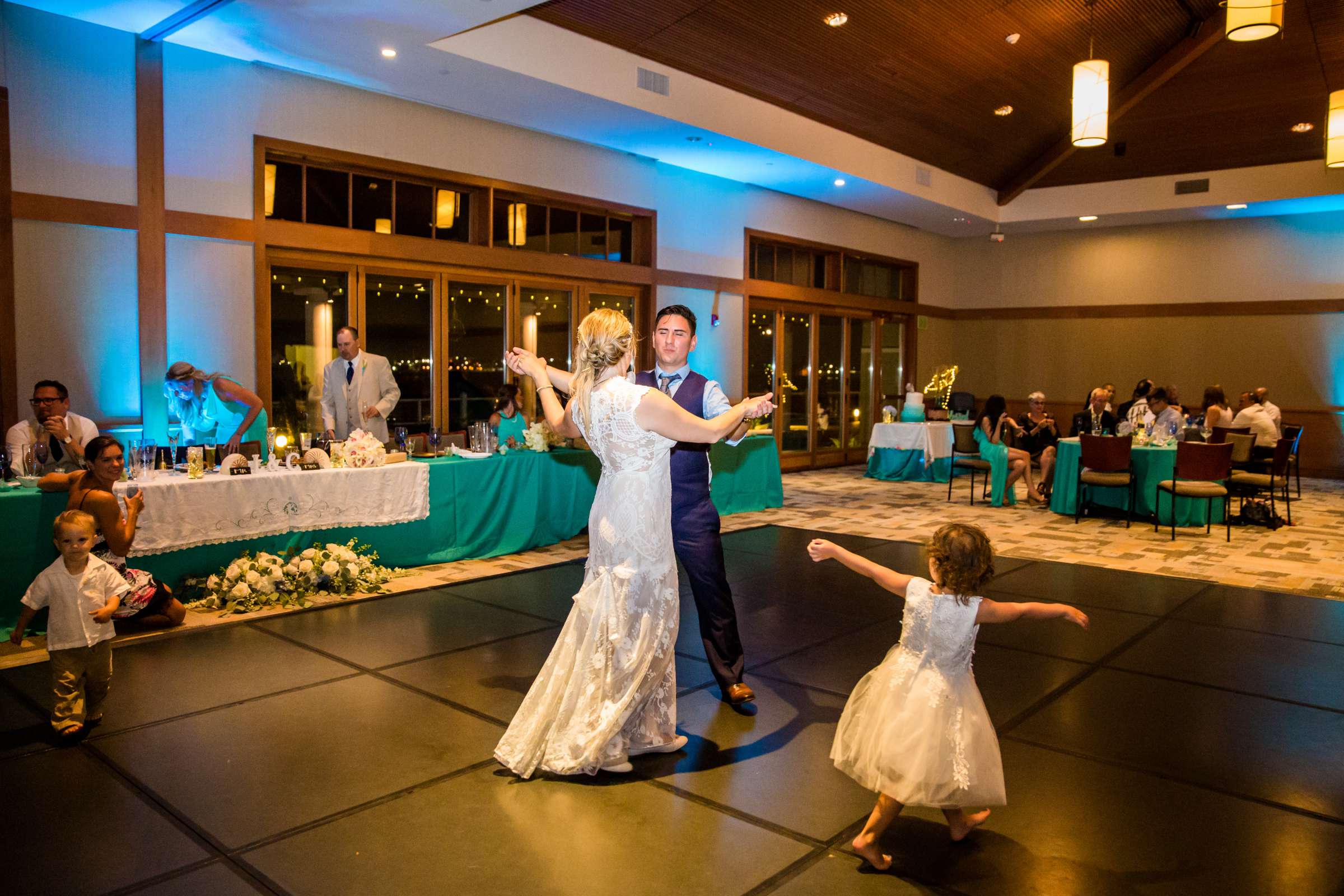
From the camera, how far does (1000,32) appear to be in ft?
32.2

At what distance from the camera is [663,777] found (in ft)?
10.5

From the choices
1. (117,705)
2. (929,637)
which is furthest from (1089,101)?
(117,705)

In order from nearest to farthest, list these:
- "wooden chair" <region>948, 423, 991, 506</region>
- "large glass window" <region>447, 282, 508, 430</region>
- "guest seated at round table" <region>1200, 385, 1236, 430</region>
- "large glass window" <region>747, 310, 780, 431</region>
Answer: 1. "large glass window" <region>447, 282, 508, 430</region>
2. "guest seated at round table" <region>1200, 385, 1236, 430</region>
3. "wooden chair" <region>948, 423, 991, 506</region>
4. "large glass window" <region>747, 310, 780, 431</region>

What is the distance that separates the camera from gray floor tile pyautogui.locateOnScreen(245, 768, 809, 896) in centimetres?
250

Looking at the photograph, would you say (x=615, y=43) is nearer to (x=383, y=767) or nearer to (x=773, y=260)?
(x=773, y=260)

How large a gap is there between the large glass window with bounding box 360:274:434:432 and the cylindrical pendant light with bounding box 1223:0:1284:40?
6942 mm

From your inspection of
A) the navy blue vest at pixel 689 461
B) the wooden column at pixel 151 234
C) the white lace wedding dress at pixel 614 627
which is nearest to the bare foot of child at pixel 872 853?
the white lace wedding dress at pixel 614 627

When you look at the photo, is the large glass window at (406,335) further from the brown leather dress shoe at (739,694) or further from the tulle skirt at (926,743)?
the tulle skirt at (926,743)

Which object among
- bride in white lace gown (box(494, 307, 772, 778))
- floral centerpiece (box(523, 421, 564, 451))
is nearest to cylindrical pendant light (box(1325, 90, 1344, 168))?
floral centerpiece (box(523, 421, 564, 451))

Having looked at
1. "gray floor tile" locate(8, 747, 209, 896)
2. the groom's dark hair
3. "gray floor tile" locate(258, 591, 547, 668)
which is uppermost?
the groom's dark hair

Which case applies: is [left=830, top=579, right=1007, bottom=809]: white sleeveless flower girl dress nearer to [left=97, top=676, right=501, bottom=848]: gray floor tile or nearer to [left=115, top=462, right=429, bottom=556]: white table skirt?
[left=97, top=676, right=501, bottom=848]: gray floor tile

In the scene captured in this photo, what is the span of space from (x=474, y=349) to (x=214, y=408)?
120 inches

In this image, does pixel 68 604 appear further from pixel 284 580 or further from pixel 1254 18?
pixel 1254 18

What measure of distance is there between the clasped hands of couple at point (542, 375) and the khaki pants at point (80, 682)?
192cm
